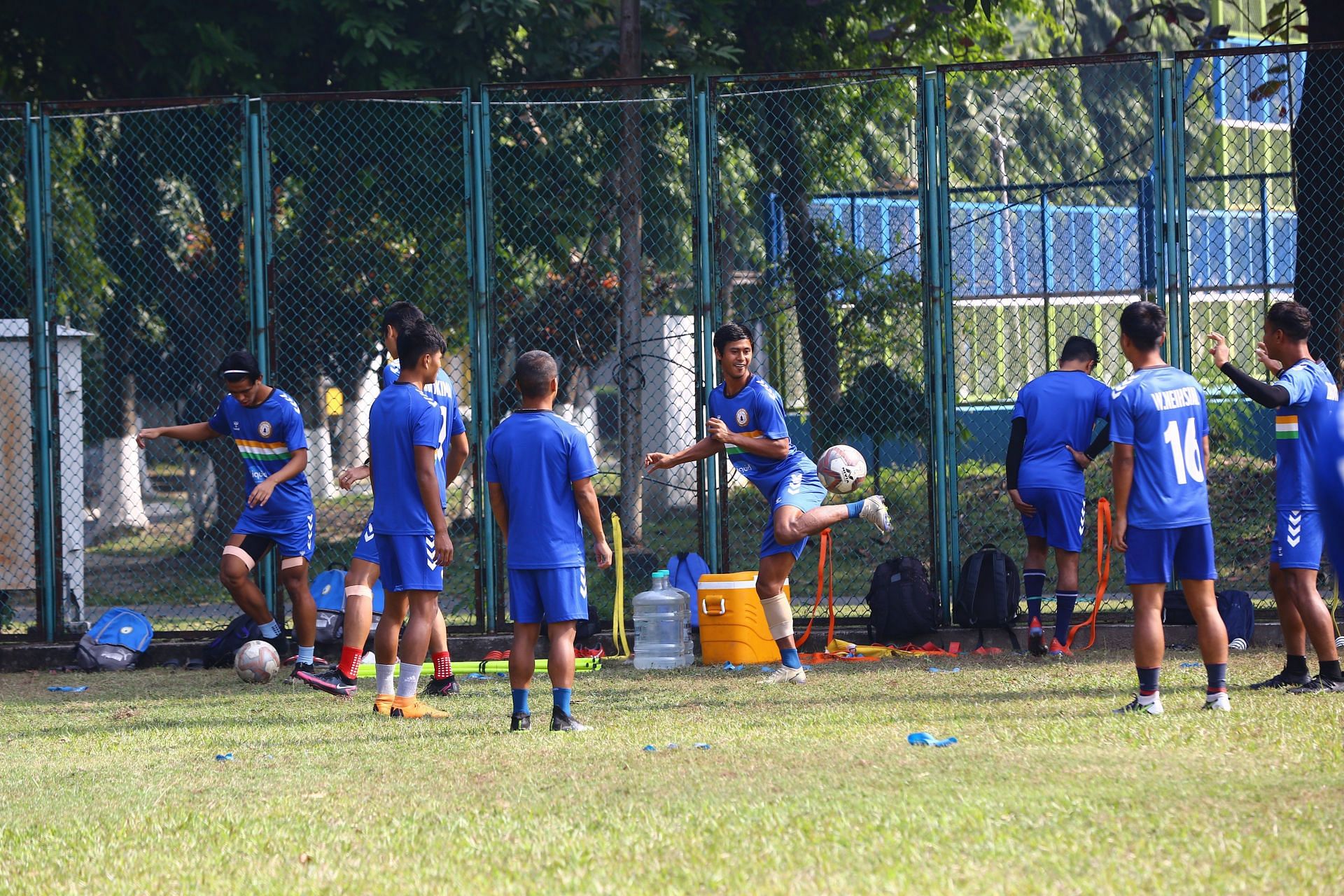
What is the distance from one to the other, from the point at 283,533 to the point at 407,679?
2247 millimetres

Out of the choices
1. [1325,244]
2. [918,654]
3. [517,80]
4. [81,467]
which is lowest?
[918,654]

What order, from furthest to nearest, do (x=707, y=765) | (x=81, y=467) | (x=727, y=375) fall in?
(x=81, y=467)
(x=727, y=375)
(x=707, y=765)

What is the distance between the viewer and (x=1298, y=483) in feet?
24.6

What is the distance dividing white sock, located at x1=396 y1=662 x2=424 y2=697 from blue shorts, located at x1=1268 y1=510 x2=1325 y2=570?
14.7 feet

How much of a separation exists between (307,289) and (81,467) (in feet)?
14.2

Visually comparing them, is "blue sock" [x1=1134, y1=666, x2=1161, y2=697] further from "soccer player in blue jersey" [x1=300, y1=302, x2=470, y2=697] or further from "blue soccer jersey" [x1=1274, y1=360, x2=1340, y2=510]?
"soccer player in blue jersey" [x1=300, y1=302, x2=470, y2=697]

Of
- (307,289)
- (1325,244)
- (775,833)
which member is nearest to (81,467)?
(307,289)

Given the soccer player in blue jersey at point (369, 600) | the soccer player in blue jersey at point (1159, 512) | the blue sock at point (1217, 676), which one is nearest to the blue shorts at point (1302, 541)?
the soccer player in blue jersey at point (1159, 512)

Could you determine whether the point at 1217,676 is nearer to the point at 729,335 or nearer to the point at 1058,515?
the point at 1058,515

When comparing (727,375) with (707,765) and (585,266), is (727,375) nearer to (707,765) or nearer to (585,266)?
(707,765)

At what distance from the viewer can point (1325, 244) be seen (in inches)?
418

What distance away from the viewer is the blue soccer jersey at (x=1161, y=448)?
677cm

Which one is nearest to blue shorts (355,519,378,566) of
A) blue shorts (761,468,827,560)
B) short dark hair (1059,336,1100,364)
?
blue shorts (761,468,827,560)

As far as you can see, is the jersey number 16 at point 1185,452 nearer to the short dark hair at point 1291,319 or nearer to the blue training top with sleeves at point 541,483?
the short dark hair at point 1291,319
